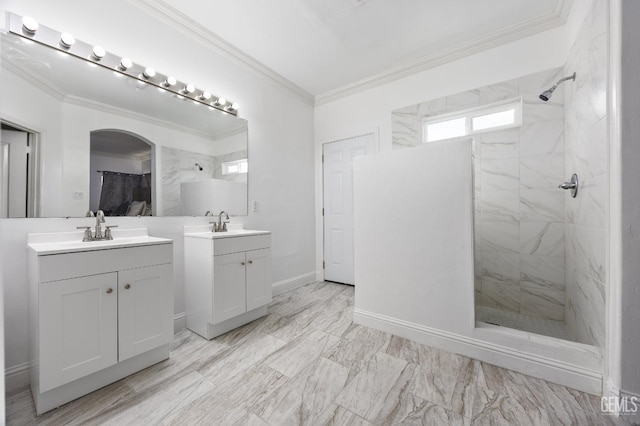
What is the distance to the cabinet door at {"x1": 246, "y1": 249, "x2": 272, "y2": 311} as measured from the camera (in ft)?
7.18

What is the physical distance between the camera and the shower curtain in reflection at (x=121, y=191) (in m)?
1.76

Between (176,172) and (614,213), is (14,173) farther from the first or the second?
(614,213)

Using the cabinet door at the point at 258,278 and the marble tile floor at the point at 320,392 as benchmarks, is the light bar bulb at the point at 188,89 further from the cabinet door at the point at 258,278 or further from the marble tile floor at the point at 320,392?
the marble tile floor at the point at 320,392

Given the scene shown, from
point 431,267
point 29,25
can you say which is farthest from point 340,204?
point 29,25

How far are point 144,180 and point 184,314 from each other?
117 cm

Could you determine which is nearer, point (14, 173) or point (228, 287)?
A: point (14, 173)

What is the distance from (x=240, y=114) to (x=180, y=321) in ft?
6.83

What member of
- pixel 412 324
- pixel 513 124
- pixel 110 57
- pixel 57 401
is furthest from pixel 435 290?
pixel 110 57

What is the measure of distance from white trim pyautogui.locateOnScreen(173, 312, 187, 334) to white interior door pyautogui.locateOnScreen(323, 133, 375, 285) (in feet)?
6.17

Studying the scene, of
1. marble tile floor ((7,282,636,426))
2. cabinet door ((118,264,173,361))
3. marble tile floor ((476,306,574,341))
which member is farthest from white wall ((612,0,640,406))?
cabinet door ((118,264,173,361))

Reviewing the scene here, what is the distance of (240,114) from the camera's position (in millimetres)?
2691

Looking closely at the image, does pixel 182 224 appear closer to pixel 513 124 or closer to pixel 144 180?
pixel 144 180

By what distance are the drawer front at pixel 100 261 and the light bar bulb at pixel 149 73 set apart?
4.49ft

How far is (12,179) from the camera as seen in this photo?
4.65 feet
